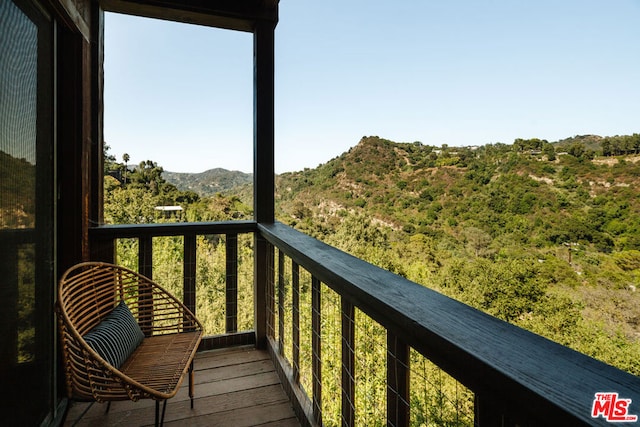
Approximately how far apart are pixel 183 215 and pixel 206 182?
0.79 meters

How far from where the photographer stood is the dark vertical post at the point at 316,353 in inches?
63.3

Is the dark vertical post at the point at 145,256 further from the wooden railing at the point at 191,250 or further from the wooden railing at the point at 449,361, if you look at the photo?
the wooden railing at the point at 449,361

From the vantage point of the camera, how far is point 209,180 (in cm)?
405

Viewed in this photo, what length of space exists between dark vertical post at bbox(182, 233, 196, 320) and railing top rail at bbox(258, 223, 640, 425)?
1867 mm

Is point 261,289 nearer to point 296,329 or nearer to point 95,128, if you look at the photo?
point 296,329

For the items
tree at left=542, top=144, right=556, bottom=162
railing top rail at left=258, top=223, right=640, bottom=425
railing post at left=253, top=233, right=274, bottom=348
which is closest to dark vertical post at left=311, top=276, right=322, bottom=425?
railing top rail at left=258, top=223, right=640, bottom=425

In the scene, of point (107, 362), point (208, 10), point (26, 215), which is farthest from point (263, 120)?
point (107, 362)

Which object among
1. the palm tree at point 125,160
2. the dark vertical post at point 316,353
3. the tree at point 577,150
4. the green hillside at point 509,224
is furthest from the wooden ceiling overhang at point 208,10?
the tree at point 577,150

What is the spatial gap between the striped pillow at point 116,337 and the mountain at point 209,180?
1.27 m

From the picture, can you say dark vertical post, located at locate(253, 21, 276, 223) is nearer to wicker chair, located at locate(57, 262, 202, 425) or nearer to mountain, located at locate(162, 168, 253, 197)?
mountain, located at locate(162, 168, 253, 197)

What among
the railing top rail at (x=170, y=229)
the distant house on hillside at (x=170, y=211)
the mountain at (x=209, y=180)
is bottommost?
the railing top rail at (x=170, y=229)

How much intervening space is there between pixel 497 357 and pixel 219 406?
5.96ft

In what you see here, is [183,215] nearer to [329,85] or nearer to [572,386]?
[572,386]

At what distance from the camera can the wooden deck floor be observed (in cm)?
181
